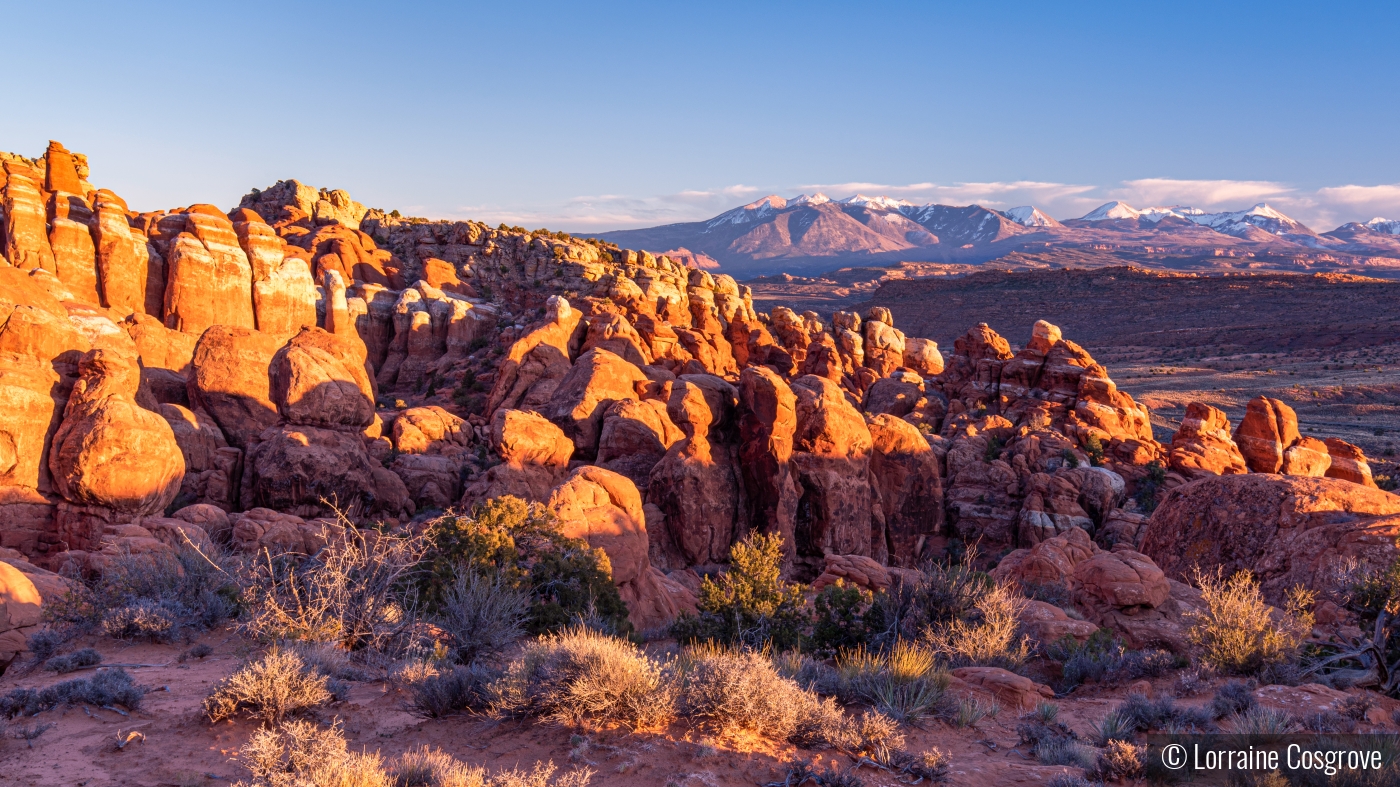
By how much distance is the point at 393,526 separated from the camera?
19.5 meters

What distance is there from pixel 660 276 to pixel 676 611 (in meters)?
33.9

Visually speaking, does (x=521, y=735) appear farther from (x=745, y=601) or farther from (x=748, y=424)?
(x=748, y=424)

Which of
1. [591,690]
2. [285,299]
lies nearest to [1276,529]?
[591,690]

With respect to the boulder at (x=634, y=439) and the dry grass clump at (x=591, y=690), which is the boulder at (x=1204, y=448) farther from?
the dry grass clump at (x=591, y=690)

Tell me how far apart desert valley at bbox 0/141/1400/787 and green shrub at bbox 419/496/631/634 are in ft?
0.25

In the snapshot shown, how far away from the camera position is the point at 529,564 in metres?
13.1

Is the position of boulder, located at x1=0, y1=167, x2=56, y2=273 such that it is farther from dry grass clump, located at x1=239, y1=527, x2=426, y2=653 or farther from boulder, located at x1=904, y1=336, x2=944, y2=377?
boulder, located at x1=904, y1=336, x2=944, y2=377

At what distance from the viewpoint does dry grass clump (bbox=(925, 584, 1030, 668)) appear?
10.5m

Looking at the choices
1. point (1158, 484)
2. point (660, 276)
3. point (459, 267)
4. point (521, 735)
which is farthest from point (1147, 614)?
point (459, 267)

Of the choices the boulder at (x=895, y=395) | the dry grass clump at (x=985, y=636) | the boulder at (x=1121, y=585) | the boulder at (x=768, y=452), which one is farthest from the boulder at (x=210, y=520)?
the boulder at (x=895, y=395)

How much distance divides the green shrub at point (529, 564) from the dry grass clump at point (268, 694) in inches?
147

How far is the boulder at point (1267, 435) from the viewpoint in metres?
25.9

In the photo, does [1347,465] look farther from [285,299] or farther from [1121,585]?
[285,299]

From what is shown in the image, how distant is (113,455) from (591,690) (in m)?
13.7
